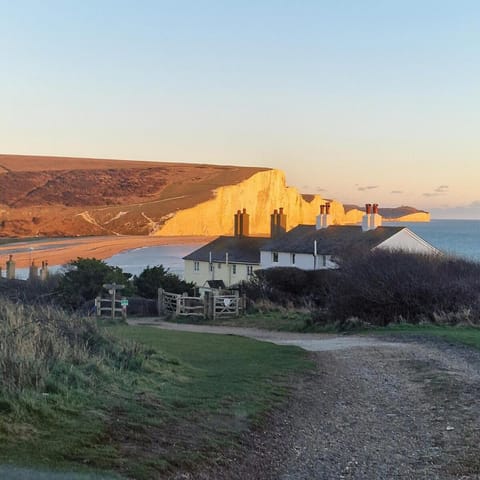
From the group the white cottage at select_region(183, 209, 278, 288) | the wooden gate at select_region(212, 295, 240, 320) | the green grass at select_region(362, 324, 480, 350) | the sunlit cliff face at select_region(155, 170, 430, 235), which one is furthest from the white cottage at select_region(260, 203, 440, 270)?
the sunlit cliff face at select_region(155, 170, 430, 235)

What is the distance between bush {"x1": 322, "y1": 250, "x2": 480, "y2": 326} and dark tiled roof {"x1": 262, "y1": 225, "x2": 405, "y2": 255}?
11.8m

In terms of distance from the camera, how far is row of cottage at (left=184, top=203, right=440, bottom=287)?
1606 inches

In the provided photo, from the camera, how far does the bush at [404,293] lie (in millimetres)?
23516

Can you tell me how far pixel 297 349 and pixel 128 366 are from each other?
6.77 meters

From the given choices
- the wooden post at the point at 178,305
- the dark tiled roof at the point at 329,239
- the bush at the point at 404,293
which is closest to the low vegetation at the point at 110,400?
the bush at the point at 404,293

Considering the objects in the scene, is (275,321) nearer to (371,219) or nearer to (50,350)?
(371,219)

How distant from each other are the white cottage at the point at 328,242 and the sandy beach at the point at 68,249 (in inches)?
1209

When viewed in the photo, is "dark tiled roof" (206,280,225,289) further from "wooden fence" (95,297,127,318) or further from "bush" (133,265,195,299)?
"wooden fence" (95,297,127,318)

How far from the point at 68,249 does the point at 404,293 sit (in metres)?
63.6

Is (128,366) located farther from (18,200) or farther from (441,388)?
(18,200)

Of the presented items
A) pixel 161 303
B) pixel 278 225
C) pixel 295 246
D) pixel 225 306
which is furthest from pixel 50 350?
pixel 278 225

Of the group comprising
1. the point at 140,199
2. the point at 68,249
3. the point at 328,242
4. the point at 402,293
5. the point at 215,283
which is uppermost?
the point at 140,199

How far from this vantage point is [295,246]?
44.7 m

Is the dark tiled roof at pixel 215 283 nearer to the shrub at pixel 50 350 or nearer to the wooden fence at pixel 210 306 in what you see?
the wooden fence at pixel 210 306
